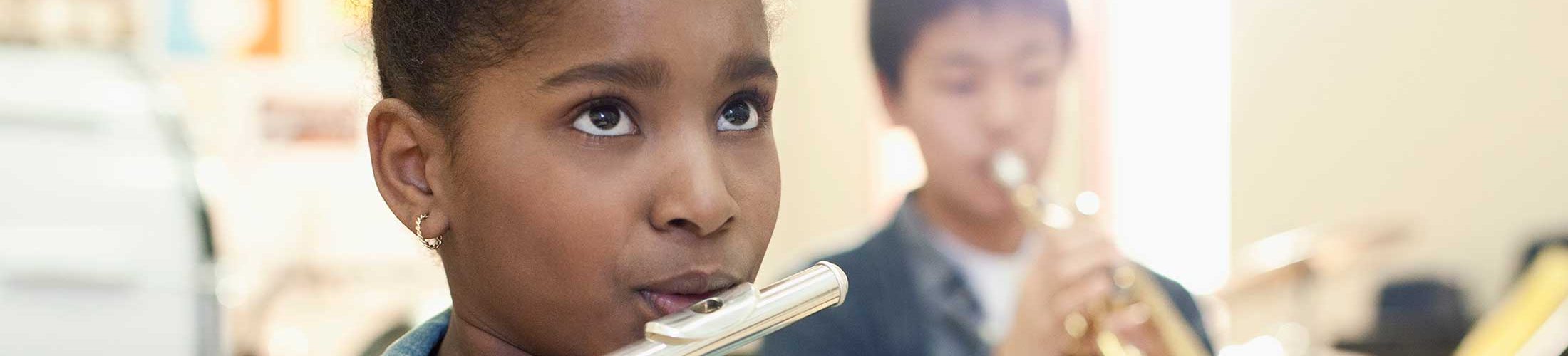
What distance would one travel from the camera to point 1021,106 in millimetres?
868

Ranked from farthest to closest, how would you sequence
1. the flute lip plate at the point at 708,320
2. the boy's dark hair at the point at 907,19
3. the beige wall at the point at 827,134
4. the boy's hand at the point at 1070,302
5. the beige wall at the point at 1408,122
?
the beige wall at the point at 1408,122
the beige wall at the point at 827,134
the boy's dark hair at the point at 907,19
the boy's hand at the point at 1070,302
the flute lip plate at the point at 708,320

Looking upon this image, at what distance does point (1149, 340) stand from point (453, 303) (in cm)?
50

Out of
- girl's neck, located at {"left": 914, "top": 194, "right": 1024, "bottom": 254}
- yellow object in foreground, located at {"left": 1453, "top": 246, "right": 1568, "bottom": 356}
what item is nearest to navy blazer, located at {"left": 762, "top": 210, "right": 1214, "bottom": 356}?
girl's neck, located at {"left": 914, "top": 194, "right": 1024, "bottom": 254}

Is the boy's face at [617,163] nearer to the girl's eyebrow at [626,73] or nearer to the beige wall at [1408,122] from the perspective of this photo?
the girl's eyebrow at [626,73]

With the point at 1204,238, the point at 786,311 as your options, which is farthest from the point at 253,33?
the point at 786,311

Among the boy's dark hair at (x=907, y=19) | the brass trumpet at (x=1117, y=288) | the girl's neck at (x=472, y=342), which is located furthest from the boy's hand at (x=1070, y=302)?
the girl's neck at (x=472, y=342)

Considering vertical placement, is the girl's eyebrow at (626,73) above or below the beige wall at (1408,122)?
above

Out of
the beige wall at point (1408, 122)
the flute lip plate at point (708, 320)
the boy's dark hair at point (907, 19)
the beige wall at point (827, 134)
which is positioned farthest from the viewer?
the beige wall at point (1408, 122)

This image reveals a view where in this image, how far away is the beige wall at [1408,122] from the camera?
124 cm

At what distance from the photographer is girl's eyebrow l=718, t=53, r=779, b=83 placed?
0.41m

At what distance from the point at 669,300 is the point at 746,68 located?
74 millimetres

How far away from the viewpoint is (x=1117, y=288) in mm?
853

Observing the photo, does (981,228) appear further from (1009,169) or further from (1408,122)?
(1408,122)

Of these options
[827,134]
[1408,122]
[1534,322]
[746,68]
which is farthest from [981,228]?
[1408,122]
